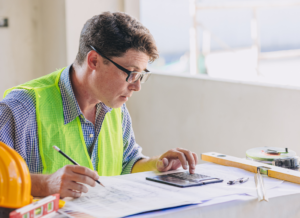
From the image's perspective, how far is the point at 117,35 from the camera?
4.77ft

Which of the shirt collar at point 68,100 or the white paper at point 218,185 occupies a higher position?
the shirt collar at point 68,100

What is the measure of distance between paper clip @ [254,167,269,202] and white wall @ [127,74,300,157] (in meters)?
0.96

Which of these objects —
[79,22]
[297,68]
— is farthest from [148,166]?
[79,22]

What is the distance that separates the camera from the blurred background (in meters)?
2.47

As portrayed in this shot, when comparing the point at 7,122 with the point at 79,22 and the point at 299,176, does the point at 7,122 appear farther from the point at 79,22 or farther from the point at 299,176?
the point at 79,22

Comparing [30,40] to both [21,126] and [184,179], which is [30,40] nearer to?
[21,126]

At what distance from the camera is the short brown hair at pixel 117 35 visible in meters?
1.46

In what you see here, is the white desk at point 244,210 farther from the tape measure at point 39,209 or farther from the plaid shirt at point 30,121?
the plaid shirt at point 30,121

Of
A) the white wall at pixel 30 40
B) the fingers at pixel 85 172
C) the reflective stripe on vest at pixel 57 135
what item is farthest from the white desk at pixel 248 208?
the white wall at pixel 30 40

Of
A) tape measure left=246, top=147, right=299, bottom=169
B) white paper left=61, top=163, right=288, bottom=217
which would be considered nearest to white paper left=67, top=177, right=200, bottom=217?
white paper left=61, top=163, right=288, bottom=217

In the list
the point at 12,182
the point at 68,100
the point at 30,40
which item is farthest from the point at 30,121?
the point at 30,40

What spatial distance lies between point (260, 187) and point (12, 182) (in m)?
0.71

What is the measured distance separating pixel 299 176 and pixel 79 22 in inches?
104


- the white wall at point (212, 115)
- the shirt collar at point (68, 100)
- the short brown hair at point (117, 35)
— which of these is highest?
the short brown hair at point (117, 35)
